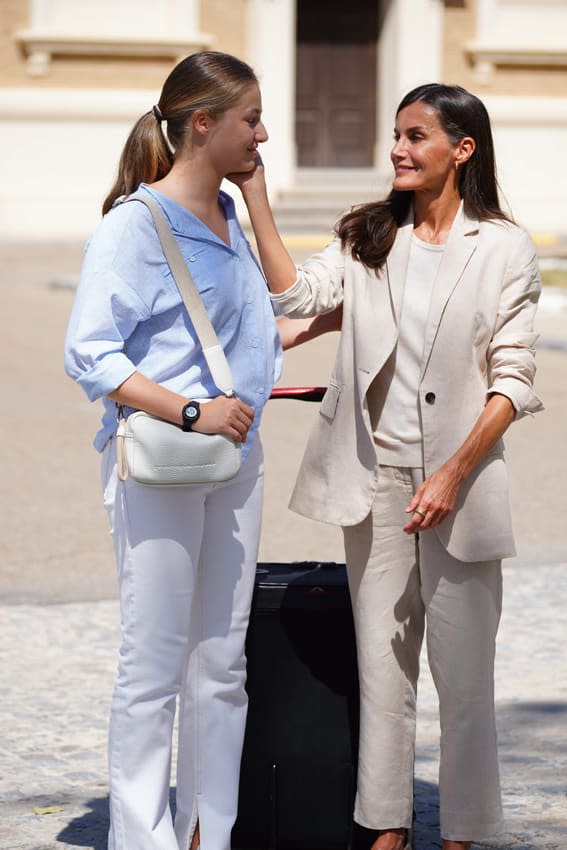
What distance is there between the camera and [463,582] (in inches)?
140

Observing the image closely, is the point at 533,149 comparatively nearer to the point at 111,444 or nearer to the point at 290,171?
the point at 290,171

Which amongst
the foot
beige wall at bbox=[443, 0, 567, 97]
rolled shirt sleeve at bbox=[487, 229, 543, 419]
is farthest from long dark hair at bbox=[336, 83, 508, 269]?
beige wall at bbox=[443, 0, 567, 97]

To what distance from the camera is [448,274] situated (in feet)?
11.5

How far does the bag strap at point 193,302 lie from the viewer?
3.19 metres

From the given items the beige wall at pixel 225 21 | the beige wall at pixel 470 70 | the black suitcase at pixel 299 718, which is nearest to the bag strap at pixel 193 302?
the black suitcase at pixel 299 718

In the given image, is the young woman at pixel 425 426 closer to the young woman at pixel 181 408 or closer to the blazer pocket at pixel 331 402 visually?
the blazer pocket at pixel 331 402

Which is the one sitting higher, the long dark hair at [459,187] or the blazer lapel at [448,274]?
the long dark hair at [459,187]

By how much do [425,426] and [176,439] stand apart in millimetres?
615

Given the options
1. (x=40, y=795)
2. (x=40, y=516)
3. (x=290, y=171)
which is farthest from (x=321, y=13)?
(x=40, y=795)

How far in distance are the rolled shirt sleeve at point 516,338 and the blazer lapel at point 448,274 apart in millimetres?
99

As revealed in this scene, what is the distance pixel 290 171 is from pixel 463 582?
20923 millimetres

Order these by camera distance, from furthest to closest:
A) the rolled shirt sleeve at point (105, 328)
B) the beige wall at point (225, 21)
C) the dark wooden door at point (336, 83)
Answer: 1. the dark wooden door at point (336, 83)
2. the beige wall at point (225, 21)
3. the rolled shirt sleeve at point (105, 328)

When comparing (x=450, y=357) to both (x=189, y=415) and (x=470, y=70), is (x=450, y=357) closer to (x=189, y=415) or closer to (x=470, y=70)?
(x=189, y=415)

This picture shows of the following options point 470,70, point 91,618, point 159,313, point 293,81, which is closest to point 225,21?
point 293,81
